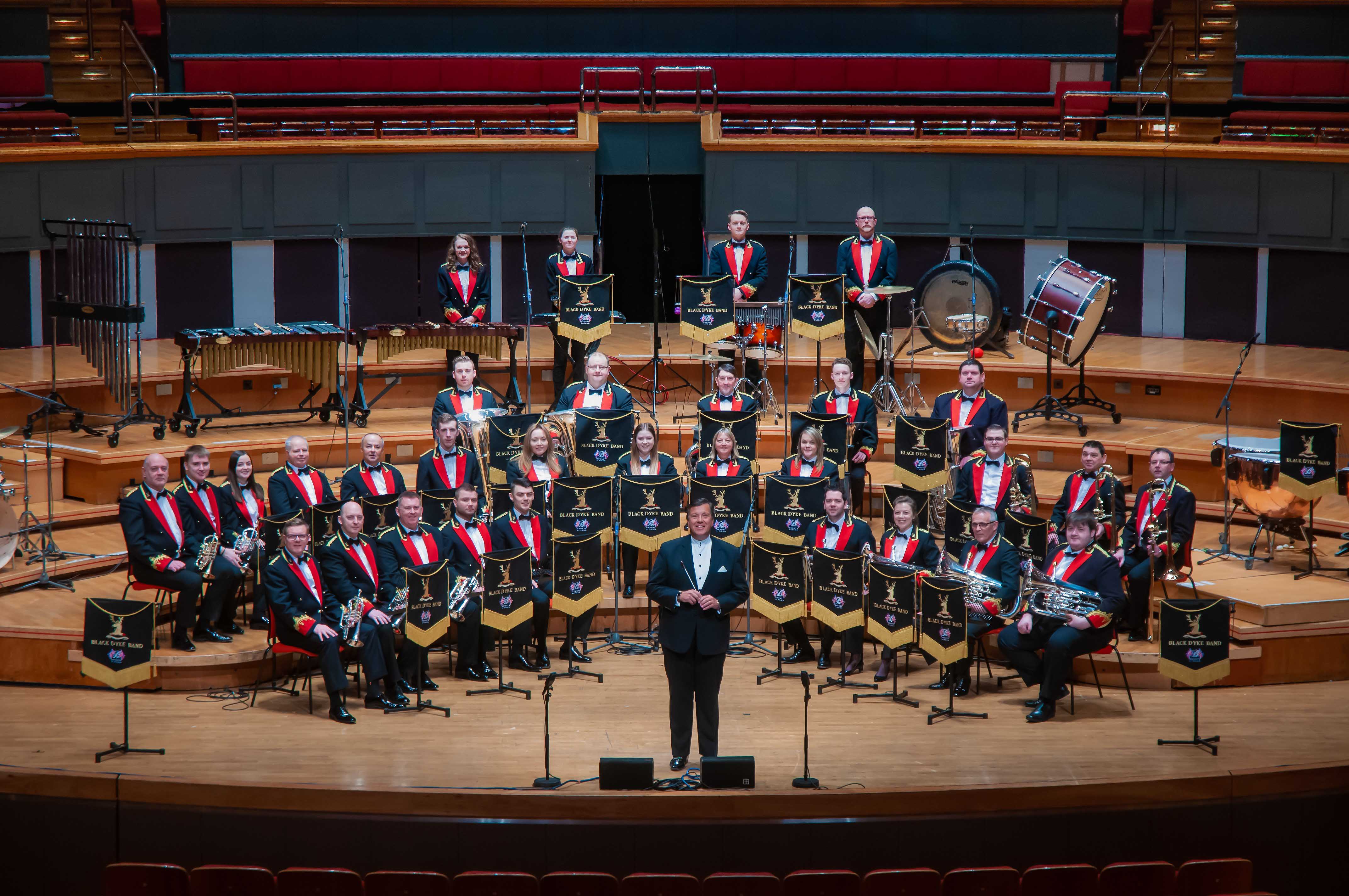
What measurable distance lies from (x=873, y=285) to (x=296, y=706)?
511cm

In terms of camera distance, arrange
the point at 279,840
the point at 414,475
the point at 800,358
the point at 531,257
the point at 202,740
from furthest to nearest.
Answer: the point at 531,257 → the point at 800,358 → the point at 414,475 → the point at 202,740 → the point at 279,840

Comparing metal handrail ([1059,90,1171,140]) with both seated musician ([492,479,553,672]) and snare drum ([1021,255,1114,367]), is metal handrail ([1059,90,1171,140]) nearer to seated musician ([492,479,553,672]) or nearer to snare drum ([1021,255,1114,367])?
snare drum ([1021,255,1114,367])

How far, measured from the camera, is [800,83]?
1473 centimetres

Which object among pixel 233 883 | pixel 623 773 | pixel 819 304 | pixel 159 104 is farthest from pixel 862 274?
pixel 159 104

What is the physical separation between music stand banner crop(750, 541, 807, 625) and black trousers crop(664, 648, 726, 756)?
3.31 feet

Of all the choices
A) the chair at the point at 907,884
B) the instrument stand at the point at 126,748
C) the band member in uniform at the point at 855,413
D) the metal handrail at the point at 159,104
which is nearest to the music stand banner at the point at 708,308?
the band member in uniform at the point at 855,413

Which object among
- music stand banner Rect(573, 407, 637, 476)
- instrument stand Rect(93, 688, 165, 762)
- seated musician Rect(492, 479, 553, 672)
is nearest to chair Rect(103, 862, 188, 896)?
instrument stand Rect(93, 688, 165, 762)

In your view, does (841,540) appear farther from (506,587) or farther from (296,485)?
(296,485)

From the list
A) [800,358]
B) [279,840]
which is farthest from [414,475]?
[279,840]

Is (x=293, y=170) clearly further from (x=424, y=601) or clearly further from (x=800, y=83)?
(x=424, y=601)

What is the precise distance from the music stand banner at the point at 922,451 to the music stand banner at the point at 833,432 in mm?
333

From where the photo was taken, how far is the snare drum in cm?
1049

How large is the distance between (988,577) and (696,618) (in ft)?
6.37

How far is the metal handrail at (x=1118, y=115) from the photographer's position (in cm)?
1234
